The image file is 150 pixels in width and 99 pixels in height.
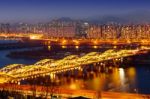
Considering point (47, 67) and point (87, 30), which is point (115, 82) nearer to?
Answer: point (47, 67)

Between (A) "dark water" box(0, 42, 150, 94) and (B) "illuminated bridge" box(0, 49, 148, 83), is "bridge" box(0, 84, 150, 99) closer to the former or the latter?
(A) "dark water" box(0, 42, 150, 94)

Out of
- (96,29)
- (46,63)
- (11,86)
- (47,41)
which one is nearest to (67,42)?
(47,41)

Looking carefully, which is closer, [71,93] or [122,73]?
[71,93]

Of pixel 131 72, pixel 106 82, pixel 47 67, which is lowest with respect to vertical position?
pixel 131 72

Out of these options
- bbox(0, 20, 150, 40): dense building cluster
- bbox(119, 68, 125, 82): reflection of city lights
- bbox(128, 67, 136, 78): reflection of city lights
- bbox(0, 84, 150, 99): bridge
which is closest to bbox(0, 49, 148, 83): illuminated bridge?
bbox(119, 68, 125, 82): reflection of city lights

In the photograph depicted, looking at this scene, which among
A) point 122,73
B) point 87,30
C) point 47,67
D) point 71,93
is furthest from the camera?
point 87,30

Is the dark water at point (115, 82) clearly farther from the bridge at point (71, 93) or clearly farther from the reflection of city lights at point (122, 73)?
the bridge at point (71, 93)

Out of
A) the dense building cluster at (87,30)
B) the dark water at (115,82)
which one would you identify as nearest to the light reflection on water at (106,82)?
the dark water at (115,82)

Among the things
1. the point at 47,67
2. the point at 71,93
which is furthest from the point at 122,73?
the point at 71,93

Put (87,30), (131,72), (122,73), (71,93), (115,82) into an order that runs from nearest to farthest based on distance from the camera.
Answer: (71,93) → (115,82) → (122,73) → (131,72) → (87,30)
